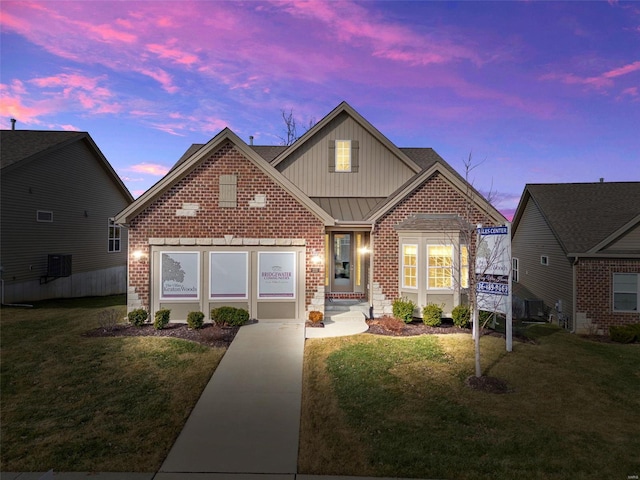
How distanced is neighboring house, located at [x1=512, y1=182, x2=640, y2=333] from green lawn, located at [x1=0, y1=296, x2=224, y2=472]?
14.5m

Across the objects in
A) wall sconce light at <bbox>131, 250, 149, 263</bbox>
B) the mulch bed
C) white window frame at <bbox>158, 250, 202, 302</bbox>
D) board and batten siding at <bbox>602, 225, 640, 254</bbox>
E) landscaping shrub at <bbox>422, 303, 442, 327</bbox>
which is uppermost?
board and batten siding at <bbox>602, 225, 640, 254</bbox>

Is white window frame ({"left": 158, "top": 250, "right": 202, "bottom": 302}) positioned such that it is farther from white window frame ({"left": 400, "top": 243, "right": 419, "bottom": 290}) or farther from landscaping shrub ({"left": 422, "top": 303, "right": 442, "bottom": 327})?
landscaping shrub ({"left": 422, "top": 303, "right": 442, "bottom": 327})

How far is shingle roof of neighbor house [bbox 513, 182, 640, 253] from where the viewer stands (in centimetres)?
1541

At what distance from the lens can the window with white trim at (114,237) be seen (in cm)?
Result: 2526

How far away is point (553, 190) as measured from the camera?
19.7 m

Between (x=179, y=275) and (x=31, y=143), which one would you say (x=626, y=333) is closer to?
(x=179, y=275)

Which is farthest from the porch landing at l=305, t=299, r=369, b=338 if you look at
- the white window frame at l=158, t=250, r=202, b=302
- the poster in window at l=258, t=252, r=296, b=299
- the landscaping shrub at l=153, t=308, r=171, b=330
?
the landscaping shrub at l=153, t=308, r=171, b=330

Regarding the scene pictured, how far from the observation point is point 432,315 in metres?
12.8

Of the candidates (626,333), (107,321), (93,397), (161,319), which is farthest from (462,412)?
(107,321)

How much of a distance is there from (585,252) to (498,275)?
22.3 feet

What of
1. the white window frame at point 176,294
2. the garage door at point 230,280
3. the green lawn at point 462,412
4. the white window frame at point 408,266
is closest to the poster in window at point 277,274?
the garage door at point 230,280

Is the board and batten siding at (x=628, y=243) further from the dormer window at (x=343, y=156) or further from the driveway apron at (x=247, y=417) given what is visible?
the driveway apron at (x=247, y=417)

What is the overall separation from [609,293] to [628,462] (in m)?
11.5

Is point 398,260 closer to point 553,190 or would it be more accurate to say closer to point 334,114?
point 334,114
